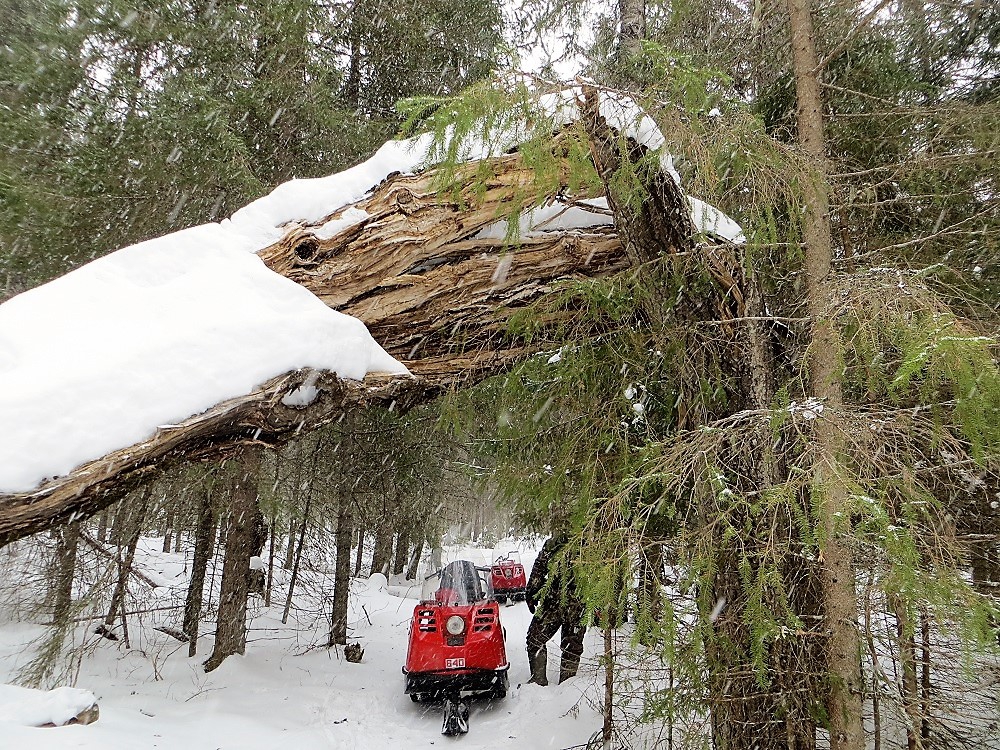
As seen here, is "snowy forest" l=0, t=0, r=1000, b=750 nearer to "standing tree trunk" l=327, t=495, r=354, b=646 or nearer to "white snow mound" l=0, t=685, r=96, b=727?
"white snow mound" l=0, t=685, r=96, b=727

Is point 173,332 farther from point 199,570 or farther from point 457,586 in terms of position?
point 199,570

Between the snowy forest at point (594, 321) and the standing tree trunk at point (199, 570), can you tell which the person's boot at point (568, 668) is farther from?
the standing tree trunk at point (199, 570)

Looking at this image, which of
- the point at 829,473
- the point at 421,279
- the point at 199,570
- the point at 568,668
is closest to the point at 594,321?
the point at 421,279

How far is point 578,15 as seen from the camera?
5816mm

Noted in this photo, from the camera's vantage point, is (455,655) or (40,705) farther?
(455,655)

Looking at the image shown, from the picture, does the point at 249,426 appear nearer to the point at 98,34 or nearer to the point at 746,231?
the point at 746,231

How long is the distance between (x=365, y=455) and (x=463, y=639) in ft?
9.39

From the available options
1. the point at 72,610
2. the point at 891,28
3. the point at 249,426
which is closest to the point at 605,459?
the point at 249,426

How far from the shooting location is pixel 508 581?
16.5 meters

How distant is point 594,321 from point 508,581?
46.3 feet

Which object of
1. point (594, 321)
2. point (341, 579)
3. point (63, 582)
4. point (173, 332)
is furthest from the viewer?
point (341, 579)

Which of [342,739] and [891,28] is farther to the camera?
[342,739]

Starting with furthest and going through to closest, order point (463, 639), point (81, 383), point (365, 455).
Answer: point (365, 455)
point (463, 639)
point (81, 383)

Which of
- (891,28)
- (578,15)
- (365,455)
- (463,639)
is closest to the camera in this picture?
(891,28)
